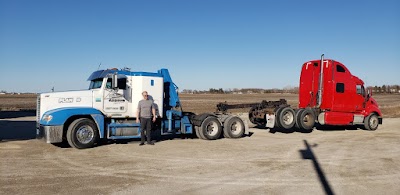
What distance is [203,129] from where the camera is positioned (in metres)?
14.8

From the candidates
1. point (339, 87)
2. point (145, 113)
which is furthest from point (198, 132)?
point (339, 87)

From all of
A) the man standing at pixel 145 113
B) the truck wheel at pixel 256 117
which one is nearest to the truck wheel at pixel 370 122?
the truck wheel at pixel 256 117

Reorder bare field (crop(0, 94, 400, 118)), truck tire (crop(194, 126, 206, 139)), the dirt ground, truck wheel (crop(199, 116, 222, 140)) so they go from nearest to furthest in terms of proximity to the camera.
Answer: the dirt ground
truck wheel (crop(199, 116, 222, 140))
truck tire (crop(194, 126, 206, 139))
bare field (crop(0, 94, 400, 118))

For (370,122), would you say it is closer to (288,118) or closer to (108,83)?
(288,118)

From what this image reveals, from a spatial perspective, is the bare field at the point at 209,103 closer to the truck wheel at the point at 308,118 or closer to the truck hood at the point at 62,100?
the truck wheel at the point at 308,118

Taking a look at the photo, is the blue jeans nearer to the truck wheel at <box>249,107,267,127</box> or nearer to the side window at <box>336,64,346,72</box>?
the truck wheel at <box>249,107,267,127</box>

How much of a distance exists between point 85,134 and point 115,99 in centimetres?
160

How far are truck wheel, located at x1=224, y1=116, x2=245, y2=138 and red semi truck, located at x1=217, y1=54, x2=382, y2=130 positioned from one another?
145 cm

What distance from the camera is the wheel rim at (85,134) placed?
39.9 feet

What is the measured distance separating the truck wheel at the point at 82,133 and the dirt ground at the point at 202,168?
0.92ft

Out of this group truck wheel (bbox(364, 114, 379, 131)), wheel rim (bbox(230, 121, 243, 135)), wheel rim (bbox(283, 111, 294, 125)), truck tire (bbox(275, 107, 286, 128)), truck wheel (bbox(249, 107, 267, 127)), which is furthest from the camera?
truck wheel (bbox(364, 114, 379, 131))

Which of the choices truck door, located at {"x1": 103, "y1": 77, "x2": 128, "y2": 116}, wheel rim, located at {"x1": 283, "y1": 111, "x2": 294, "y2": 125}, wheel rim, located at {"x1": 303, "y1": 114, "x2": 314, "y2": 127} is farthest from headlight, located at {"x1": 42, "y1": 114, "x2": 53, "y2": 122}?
wheel rim, located at {"x1": 303, "y1": 114, "x2": 314, "y2": 127}

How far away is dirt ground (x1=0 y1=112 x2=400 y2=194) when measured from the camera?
7.30 m

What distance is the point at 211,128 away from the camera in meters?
15.2
